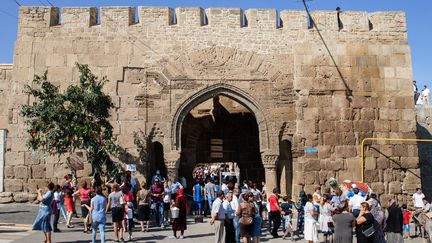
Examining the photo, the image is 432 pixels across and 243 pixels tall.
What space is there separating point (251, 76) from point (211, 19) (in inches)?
90.9

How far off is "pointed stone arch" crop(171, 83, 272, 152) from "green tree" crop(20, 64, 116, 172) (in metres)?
2.35

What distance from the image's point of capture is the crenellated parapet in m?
14.0

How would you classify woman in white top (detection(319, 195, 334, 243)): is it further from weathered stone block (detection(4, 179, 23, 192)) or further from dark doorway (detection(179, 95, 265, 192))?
dark doorway (detection(179, 95, 265, 192))

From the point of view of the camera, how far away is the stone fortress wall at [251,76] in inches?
539

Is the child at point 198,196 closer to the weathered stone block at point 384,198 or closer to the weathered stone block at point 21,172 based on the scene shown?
the weathered stone block at point 21,172

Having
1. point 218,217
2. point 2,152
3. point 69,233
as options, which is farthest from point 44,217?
point 2,152

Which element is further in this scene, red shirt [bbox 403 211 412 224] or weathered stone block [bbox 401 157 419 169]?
weathered stone block [bbox 401 157 419 169]

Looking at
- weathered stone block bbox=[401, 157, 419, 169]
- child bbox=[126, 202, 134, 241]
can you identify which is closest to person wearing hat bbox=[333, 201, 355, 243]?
child bbox=[126, 202, 134, 241]

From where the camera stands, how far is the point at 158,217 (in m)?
11.2

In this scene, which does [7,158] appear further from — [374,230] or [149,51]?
[374,230]

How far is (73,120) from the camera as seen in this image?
38.7 feet

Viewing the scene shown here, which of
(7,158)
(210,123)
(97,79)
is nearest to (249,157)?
(210,123)

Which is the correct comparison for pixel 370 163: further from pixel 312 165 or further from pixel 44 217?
pixel 44 217

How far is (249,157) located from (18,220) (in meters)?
10.8
